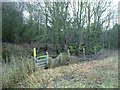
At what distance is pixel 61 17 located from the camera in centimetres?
630

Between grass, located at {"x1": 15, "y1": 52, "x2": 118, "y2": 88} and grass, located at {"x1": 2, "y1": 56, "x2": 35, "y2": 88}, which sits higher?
grass, located at {"x1": 2, "y1": 56, "x2": 35, "y2": 88}

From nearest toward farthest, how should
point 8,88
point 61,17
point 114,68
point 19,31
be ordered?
1. point 8,88
2. point 114,68
3. point 61,17
4. point 19,31

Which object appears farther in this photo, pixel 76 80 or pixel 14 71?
pixel 76 80

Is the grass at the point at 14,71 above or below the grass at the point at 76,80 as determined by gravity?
above

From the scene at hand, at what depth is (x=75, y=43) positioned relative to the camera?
6.95 m

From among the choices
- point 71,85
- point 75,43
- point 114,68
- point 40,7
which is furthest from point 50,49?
point 71,85

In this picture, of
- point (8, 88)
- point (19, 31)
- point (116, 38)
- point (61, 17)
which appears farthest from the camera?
point (116, 38)

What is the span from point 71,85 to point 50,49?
410cm

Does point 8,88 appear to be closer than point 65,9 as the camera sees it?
Yes

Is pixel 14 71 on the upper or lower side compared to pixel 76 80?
upper

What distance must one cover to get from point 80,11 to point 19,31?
8.39 ft

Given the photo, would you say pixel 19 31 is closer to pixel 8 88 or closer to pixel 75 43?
pixel 75 43

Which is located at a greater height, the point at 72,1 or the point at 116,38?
the point at 72,1

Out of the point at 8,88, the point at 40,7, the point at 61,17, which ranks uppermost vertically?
the point at 40,7
